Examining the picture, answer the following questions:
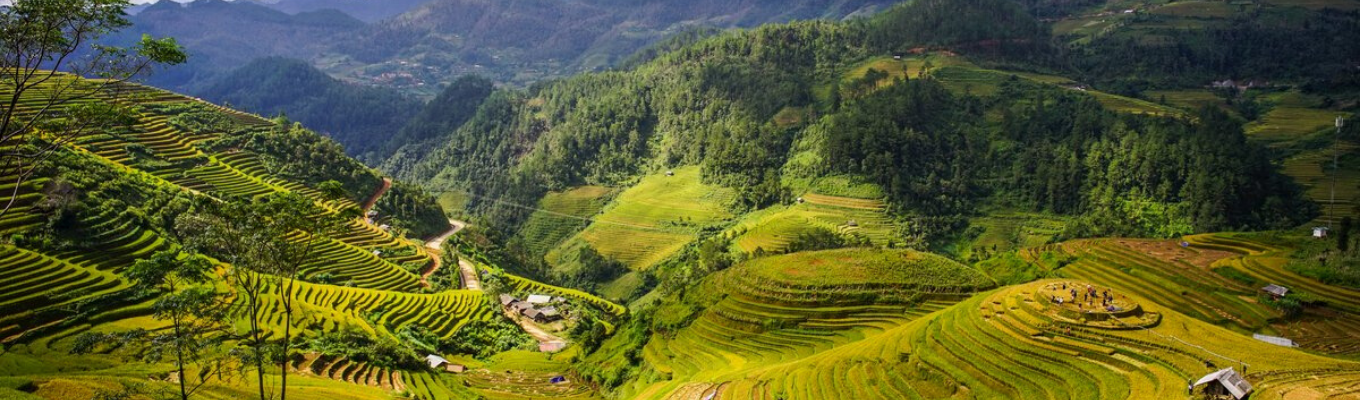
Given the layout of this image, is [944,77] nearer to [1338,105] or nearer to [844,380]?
[1338,105]

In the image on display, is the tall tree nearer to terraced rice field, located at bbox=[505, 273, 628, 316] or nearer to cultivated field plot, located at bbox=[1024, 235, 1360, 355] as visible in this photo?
cultivated field plot, located at bbox=[1024, 235, 1360, 355]

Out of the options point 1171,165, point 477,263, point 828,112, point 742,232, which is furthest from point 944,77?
point 477,263

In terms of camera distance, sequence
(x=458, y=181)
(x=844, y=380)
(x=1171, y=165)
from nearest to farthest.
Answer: (x=844, y=380), (x=1171, y=165), (x=458, y=181)

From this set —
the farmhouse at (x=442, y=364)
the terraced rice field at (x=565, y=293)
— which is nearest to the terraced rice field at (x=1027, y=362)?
the farmhouse at (x=442, y=364)

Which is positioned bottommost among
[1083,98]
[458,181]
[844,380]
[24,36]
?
[458,181]

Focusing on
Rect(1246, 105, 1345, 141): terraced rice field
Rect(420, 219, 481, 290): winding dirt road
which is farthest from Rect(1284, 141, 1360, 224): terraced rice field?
Rect(420, 219, 481, 290): winding dirt road

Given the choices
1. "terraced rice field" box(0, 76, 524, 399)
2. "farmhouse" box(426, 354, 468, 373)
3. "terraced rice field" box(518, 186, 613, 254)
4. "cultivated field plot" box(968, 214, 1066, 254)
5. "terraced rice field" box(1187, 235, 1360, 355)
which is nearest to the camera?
"terraced rice field" box(0, 76, 524, 399)

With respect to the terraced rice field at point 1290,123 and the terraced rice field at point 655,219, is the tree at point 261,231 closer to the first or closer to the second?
the terraced rice field at point 655,219

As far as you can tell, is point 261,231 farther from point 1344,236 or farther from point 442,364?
point 1344,236
